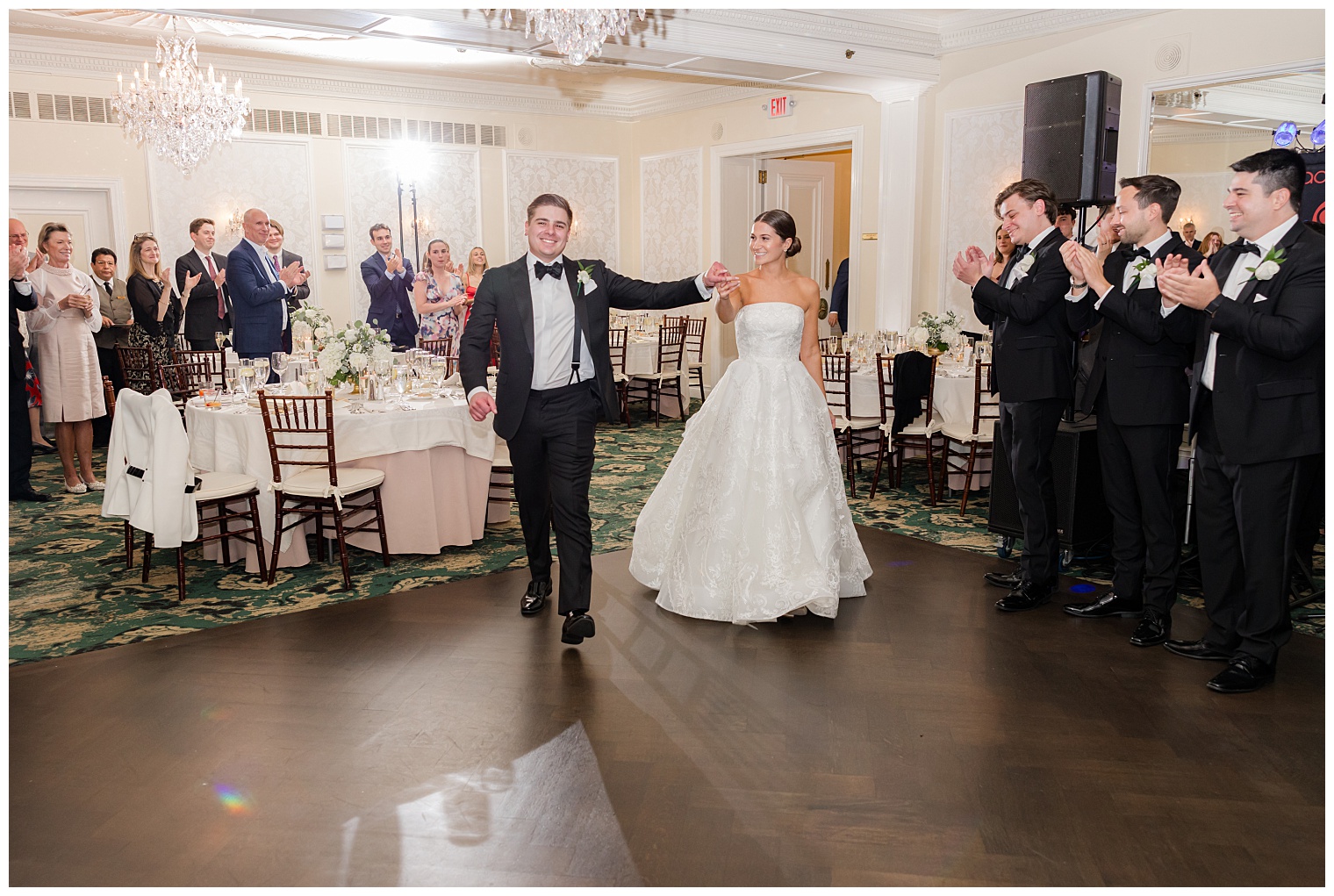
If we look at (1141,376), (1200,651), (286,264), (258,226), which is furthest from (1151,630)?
(286,264)

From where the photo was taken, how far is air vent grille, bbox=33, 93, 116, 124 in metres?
9.22

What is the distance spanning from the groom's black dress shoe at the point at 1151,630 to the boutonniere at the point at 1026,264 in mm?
1505

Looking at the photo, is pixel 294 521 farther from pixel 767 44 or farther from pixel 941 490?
pixel 767 44

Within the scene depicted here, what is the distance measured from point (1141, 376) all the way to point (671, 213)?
8824 mm

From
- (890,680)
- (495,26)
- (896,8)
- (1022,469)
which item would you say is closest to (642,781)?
→ (890,680)

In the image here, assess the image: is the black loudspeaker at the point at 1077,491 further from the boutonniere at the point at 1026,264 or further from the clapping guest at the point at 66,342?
the clapping guest at the point at 66,342

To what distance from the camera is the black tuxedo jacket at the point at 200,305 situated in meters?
8.16

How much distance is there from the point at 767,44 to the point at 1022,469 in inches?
Result: 185

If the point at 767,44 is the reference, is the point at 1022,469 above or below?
below

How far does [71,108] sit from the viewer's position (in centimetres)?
934

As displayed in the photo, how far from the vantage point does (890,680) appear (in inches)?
148

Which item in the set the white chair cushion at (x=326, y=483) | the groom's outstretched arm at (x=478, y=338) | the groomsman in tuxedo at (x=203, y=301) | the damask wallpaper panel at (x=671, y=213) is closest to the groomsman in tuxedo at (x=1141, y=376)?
the groom's outstretched arm at (x=478, y=338)

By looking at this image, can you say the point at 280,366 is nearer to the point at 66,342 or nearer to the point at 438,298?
the point at 66,342

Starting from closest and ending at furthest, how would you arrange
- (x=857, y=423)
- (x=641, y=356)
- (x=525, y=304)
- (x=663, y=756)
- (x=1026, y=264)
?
1. (x=663, y=756)
2. (x=525, y=304)
3. (x=1026, y=264)
4. (x=857, y=423)
5. (x=641, y=356)
